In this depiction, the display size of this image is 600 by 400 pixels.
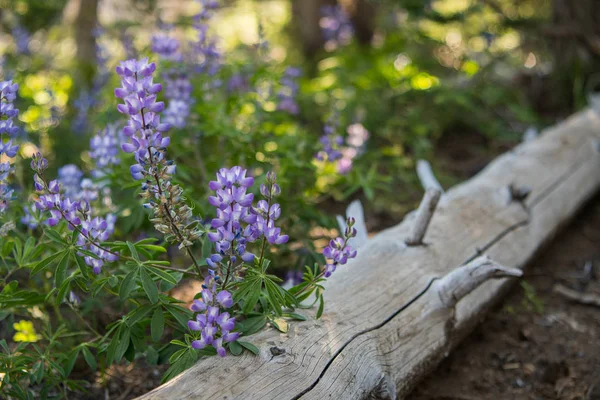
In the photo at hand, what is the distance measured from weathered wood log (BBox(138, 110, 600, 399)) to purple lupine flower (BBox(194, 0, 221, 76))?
1.49 meters

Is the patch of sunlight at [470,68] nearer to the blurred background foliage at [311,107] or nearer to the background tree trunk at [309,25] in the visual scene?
the blurred background foliage at [311,107]

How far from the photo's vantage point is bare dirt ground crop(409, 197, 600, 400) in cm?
262

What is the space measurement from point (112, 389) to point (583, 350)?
206 cm

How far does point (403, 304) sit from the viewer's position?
2395mm

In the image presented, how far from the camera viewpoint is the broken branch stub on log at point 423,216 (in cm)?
257

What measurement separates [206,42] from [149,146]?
2.00 m

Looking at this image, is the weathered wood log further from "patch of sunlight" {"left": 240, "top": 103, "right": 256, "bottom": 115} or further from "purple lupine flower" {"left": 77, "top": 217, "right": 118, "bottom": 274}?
Result: "patch of sunlight" {"left": 240, "top": 103, "right": 256, "bottom": 115}

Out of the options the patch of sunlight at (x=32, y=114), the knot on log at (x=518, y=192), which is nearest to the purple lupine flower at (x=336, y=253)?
the knot on log at (x=518, y=192)

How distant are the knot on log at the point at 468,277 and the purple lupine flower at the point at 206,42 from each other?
1897mm

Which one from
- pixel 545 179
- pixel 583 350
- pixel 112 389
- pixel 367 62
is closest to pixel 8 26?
pixel 367 62

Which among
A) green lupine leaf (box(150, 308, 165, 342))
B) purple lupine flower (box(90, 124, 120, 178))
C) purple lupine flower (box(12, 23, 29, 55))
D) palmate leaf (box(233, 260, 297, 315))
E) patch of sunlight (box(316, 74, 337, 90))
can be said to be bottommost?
green lupine leaf (box(150, 308, 165, 342))

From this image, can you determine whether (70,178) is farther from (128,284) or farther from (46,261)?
(128,284)

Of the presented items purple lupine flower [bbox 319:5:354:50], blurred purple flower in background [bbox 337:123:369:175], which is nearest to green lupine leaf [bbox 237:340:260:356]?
blurred purple flower in background [bbox 337:123:369:175]

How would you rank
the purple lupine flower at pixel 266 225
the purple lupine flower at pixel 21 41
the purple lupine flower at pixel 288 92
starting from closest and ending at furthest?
1. the purple lupine flower at pixel 266 225
2. the purple lupine flower at pixel 288 92
3. the purple lupine flower at pixel 21 41
